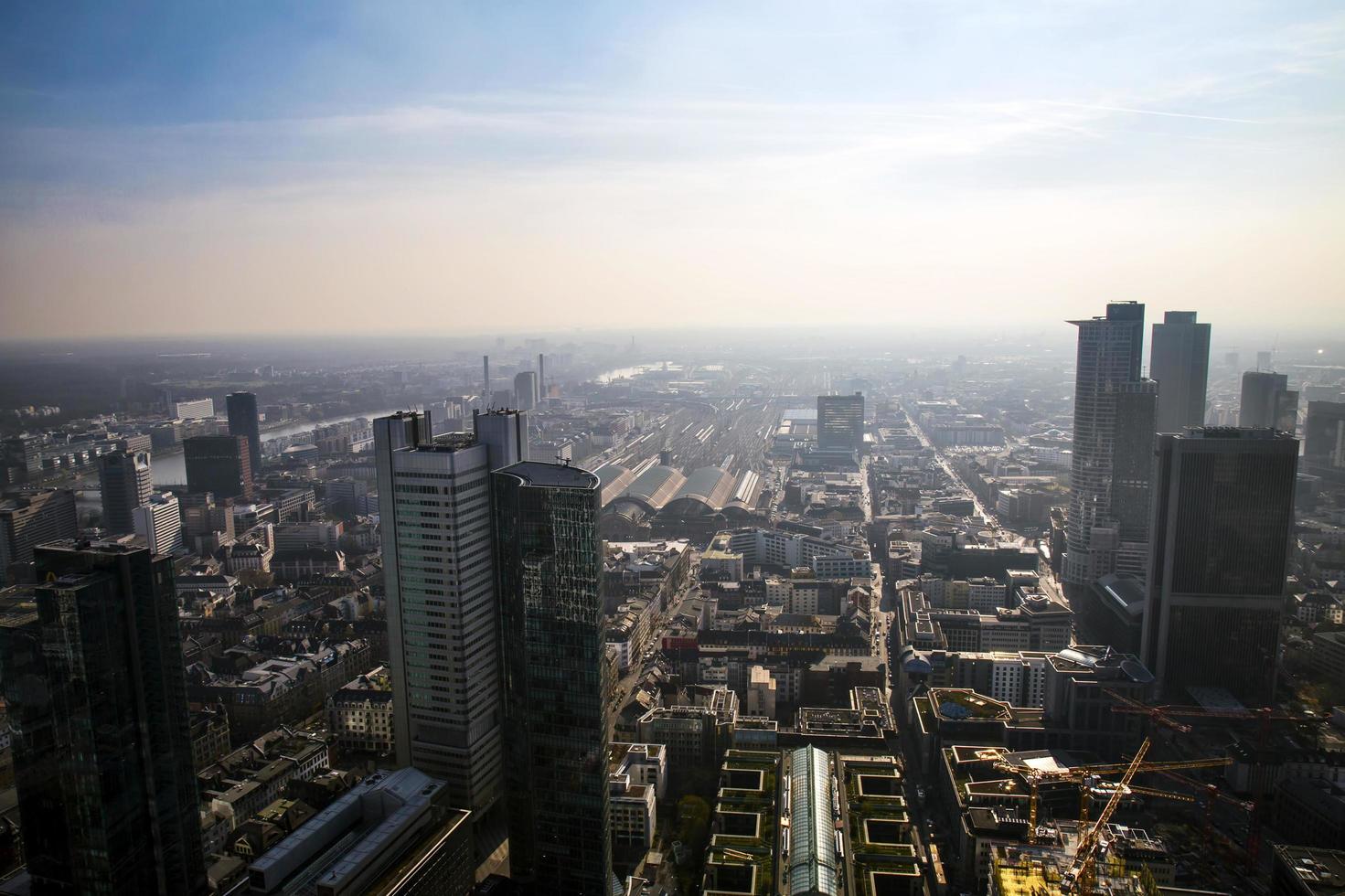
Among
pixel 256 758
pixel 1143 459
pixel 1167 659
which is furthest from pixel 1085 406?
pixel 256 758

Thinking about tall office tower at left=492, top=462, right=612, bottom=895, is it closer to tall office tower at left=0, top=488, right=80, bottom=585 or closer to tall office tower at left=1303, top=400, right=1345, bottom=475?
tall office tower at left=0, top=488, right=80, bottom=585

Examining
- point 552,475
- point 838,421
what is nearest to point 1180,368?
point 838,421

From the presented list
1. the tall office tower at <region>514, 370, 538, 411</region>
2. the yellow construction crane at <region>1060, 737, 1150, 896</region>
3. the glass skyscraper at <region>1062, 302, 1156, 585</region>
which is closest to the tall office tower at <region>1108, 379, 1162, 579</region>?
the glass skyscraper at <region>1062, 302, 1156, 585</region>

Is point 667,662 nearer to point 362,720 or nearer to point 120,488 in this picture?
point 362,720

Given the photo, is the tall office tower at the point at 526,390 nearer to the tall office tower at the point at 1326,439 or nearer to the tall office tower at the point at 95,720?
the tall office tower at the point at 1326,439

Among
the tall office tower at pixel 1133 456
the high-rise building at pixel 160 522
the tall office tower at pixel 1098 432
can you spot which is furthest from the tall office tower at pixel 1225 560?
the high-rise building at pixel 160 522

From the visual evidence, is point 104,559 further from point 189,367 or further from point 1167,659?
point 189,367
